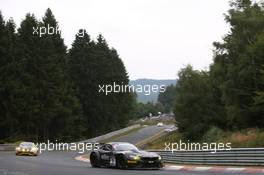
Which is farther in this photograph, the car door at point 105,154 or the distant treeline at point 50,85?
the distant treeline at point 50,85

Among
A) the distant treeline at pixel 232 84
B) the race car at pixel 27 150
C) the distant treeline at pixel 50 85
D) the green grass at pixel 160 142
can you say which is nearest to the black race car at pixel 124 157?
the race car at pixel 27 150

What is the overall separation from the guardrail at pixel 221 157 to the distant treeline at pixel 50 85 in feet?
170

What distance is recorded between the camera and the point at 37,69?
8444 cm

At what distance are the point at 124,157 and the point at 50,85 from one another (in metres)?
61.9

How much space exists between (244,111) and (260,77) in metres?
3.46

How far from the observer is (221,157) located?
87.2 feet

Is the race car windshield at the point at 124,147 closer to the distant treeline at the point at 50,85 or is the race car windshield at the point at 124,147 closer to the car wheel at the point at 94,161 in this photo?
the car wheel at the point at 94,161

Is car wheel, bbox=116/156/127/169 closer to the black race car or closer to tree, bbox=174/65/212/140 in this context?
the black race car

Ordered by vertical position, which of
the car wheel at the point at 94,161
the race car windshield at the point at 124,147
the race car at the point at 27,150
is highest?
the race car windshield at the point at 124,147

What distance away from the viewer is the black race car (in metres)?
24.6

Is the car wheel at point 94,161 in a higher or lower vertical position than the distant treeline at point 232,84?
lower

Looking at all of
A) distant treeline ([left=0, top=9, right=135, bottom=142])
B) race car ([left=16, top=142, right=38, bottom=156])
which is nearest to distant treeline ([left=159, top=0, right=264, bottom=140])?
race car ([left=16, top=142, right=38, bottom=156])

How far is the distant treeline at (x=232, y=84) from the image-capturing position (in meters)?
52.0

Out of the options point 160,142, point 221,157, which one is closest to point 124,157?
point 221,157
